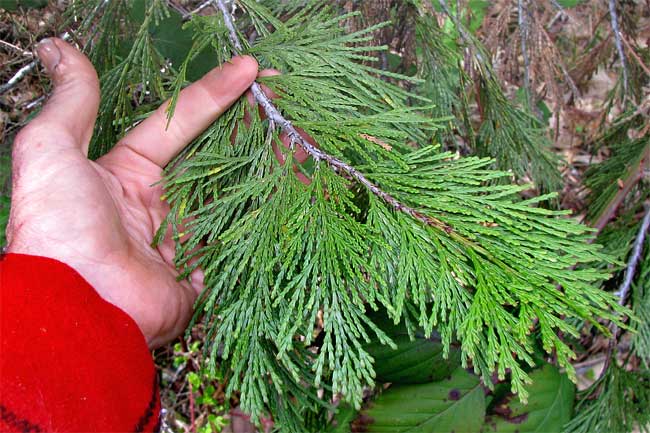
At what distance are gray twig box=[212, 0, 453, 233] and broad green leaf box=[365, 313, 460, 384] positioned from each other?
1.81 feet

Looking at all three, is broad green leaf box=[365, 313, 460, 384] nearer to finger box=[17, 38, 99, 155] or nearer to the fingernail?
finger box=[17, 38, 99, 155]

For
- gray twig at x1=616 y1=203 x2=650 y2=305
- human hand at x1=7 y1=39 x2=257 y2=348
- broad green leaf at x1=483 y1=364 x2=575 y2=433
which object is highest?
human hand at x1=7 y1=39 x2=257 y2=348

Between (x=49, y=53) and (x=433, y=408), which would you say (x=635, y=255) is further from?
(x=49, y=53)

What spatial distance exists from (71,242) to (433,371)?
1200mm

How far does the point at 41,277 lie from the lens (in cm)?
113

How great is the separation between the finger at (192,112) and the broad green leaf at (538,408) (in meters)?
1.44

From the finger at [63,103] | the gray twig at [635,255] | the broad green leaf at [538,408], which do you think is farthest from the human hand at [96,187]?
the gray twig at [635,255]

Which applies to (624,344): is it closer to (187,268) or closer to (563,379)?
(563,379)

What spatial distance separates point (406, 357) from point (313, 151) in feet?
2.65

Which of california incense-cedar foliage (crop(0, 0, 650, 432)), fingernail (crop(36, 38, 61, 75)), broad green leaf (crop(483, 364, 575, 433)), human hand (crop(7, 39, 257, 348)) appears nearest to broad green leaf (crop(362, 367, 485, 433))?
california incense-cedar foliage (crop(0, 0, 650, 432))

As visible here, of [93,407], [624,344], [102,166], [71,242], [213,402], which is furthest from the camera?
[624,344]

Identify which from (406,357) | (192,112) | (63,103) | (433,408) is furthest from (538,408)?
(63,103)

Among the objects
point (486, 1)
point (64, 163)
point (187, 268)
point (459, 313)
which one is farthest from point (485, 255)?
point (486, 1)

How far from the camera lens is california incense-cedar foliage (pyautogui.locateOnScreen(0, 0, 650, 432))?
→ 1107 mm
